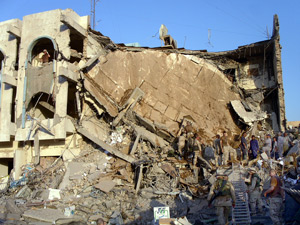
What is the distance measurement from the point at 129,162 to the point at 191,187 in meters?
2.79

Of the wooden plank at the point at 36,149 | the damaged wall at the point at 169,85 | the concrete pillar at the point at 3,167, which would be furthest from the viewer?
the concrete pillar at the point at 3,167

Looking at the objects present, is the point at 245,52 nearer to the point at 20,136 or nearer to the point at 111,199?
the point at 111,199

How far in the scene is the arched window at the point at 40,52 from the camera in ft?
47.8

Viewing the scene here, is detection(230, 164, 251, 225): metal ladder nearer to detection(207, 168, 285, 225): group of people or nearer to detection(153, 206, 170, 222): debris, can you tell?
detection(207, 168, 285, 225): group of people

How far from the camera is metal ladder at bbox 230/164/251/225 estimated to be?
24.4ft

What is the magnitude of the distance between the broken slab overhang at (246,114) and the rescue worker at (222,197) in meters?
7.91

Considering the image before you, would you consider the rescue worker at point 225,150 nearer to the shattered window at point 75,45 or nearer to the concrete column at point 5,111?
the shattered window at point 75,45

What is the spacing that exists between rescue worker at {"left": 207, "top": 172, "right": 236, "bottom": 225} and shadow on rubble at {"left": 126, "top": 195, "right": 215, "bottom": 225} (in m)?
1.22

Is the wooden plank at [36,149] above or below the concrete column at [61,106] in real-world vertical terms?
below

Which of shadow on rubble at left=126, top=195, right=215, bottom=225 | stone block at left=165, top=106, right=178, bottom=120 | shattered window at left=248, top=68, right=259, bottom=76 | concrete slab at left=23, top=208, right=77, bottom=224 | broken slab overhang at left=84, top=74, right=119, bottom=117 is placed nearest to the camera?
shadow on rubble at left=126, top=195, right=215, bottom=225

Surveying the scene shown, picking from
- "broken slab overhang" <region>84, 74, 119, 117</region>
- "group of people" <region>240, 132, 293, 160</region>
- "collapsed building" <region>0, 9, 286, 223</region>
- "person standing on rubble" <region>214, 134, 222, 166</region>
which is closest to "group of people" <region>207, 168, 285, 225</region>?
"person standing on rubble" <region>214, 134, 222, 166</region>

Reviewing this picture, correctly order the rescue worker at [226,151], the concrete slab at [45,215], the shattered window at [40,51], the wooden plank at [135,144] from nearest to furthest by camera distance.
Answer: the concrete slab at [45,215], the rescue worker at [226,151], the wooden plank at [135,144], the shattered window at [40,51]

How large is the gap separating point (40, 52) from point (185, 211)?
37.4 feet

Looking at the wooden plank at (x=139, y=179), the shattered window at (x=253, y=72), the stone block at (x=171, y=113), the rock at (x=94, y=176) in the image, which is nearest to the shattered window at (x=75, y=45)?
the stone block at (x=171, y=113)
